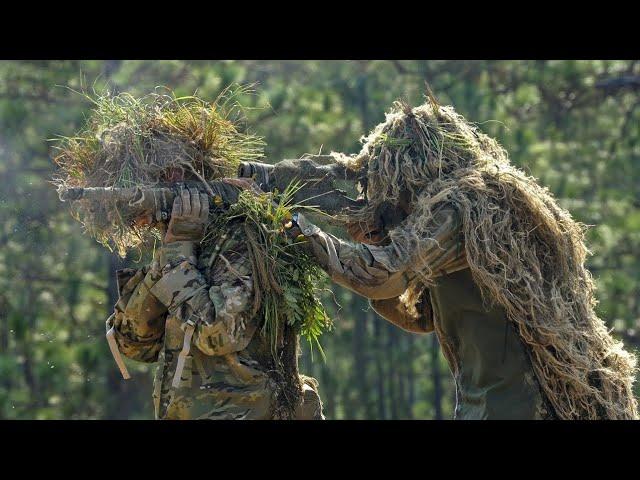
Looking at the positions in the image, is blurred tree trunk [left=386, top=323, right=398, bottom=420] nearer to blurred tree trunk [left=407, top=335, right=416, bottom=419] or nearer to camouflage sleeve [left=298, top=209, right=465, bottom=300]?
blurred tree trunk [left=407, top=335, right=416, bottom=419]

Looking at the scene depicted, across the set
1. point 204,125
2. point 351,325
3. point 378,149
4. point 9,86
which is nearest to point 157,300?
point 204,125

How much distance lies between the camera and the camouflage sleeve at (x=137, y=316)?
6.71 meters

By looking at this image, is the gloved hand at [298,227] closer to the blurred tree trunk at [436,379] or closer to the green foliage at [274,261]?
the green foliage at [274,261]

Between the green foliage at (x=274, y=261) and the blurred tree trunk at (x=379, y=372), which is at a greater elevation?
the green foliage at (x=274, y=261)

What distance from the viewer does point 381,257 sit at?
655cm

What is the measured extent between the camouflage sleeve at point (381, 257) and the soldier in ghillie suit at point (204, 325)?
0.38 metres

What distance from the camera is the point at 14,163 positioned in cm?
1625

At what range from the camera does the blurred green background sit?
1689 centimetres

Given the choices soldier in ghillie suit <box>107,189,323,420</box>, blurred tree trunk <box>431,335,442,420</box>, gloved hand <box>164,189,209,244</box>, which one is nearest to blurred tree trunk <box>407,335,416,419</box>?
blurred tree trunk <box>431,335,442,420</box>

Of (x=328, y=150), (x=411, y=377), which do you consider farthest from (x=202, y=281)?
(x=411, y=377)

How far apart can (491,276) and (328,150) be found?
1120 cm

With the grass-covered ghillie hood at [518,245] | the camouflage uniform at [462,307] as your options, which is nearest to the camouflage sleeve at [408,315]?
the camouflage uniform at [462,307]

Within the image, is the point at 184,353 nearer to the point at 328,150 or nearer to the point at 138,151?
the point at 138,151

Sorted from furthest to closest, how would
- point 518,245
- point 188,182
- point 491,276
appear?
point 188,182
point 518,245
point 491,276
